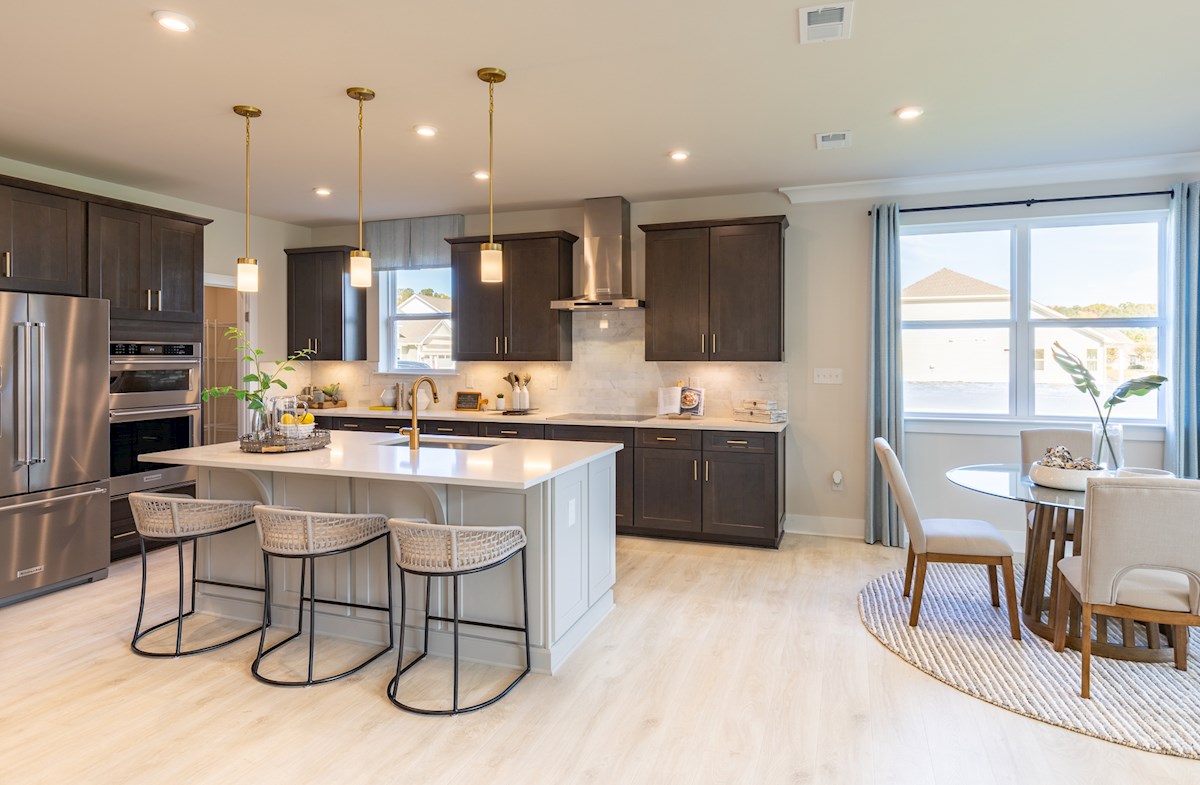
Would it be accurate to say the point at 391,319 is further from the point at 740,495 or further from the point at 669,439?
the point at 740,495

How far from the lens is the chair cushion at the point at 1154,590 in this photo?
107 inches

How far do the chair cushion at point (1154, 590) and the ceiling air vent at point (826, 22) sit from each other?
2.32 metres

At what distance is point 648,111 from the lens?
363cm

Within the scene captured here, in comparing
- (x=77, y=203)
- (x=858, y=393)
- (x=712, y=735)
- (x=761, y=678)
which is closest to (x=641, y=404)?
(x=858, y=393)

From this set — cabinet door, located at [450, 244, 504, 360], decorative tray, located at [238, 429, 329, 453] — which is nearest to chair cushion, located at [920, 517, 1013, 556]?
decorative tray, located at [238, 429, 329, 453]

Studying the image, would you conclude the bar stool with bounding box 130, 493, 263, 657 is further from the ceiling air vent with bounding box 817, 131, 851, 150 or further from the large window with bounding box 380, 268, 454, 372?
the ceiling air vent with bounding box 817, 131, 851, 150

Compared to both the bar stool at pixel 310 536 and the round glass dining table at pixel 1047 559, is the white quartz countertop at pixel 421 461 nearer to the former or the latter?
the bar stool at pixel 310 536

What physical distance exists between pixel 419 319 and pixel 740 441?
10.8 ft

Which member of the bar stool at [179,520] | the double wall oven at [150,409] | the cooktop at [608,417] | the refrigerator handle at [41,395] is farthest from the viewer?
the cooktop at [608,417]

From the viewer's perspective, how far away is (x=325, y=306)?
644 centimetres

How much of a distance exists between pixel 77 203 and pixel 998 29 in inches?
197

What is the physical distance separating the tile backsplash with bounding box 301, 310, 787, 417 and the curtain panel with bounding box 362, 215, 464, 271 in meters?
1.02

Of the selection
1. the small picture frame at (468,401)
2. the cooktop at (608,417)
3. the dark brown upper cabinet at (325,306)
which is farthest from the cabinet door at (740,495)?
the dark brown upper cabinet at (325,306)

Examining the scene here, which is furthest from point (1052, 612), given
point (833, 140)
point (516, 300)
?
point (516, 300)
